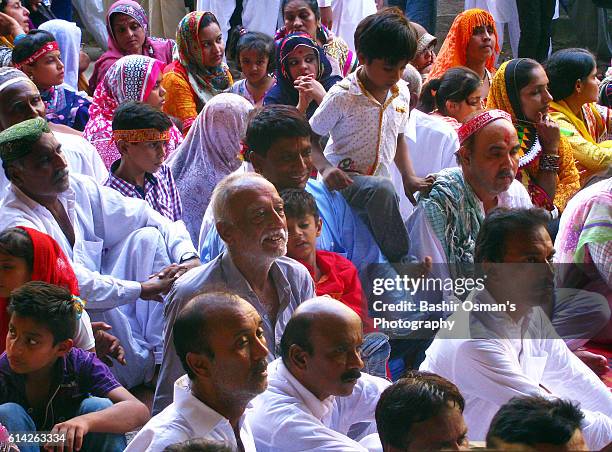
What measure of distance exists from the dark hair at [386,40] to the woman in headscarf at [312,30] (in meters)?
2.07

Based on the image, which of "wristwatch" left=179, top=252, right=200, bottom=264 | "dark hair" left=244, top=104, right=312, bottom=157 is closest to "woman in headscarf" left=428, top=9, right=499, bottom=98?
"dark hair" left=244, top=104, right=312, bottom=157

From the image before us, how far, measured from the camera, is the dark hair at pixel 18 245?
3.73 metres

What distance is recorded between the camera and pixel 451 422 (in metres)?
3.05

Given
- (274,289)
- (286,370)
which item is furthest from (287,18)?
(286,370)

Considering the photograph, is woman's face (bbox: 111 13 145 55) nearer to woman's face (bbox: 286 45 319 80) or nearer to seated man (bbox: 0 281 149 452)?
woman's face (bbox: 286 45 319 80)

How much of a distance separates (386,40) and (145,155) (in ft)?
3.77

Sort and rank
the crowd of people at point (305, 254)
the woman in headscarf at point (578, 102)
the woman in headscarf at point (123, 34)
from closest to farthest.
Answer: the crowd of people at point (305, 254) → the woman in headscarf at point (578, 102) → the woman in headscarf at point (123, 34)

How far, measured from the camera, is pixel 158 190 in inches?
200

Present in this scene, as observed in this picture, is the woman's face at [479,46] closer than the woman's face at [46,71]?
No

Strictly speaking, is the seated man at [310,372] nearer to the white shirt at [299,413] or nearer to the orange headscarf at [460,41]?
the white shirt at [299,413]

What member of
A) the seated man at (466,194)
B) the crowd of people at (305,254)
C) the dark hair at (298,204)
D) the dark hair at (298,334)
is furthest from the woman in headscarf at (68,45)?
the dark hair at (298,334)

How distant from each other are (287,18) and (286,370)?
4012 millimetres

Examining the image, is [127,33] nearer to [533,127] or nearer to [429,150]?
[429,150]

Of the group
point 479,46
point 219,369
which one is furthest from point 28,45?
point 219,369
